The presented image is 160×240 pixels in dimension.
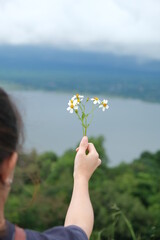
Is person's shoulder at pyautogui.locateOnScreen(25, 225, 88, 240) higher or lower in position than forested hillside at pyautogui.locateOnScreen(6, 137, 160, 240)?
higher

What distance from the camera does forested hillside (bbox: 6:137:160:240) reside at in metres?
11.6

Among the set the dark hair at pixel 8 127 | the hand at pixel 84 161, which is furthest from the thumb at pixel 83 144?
the dark hair at pixel 8 127

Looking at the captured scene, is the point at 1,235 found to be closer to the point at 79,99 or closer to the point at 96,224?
the point at 79,99

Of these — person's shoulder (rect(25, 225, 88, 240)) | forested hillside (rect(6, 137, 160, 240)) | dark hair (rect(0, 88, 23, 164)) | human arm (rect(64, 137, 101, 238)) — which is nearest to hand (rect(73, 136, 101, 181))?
human arm (rect(64, 137, 101, 238))

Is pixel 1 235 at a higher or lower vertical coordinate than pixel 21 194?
higher

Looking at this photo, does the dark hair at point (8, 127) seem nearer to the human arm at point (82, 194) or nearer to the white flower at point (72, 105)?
the human arm at point (82, 194)

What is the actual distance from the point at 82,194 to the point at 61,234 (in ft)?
0.47

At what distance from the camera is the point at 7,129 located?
0.83m

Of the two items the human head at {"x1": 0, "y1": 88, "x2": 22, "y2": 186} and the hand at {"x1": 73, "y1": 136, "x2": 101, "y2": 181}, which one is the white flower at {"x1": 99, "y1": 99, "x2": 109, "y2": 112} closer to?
the hand at {"x1": 73, "y1": 136, "x2": 101, "y2": 181}

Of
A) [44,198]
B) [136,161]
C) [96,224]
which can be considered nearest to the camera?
[96,224]

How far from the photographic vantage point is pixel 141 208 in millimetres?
12008

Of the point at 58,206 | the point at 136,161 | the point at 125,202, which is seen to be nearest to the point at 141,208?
the point at 125,202

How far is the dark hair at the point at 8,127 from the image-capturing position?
829 millimetres

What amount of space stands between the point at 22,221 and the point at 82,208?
12183 mm
